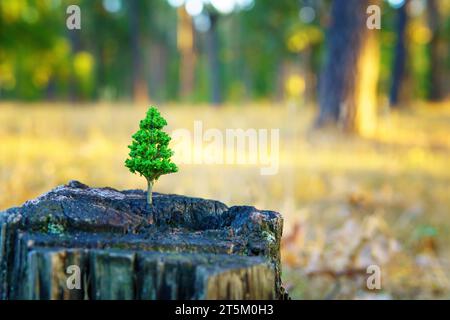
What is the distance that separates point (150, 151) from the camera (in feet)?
8.73

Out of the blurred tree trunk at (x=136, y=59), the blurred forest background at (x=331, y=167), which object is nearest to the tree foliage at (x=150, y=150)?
the blurred forest background at (x=331, y=167)

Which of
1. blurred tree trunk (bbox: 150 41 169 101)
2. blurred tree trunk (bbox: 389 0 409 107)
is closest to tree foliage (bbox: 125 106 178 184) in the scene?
blurred tree trunk (bbox: 389 0 409 107)

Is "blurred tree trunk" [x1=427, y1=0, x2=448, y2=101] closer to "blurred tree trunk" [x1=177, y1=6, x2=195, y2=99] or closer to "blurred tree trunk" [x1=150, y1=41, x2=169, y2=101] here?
"blurred tree trunk" [x1=177, y1=6, x2=195, y2=99]

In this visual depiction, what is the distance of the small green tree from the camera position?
8.70 feet

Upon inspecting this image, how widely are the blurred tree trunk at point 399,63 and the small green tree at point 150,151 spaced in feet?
Result: 52.1

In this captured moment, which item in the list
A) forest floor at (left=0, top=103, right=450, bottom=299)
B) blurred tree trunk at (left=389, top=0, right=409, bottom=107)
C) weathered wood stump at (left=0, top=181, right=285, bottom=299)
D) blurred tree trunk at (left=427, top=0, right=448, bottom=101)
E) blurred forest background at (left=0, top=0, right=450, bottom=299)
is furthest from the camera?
blurred tree trunk at (left=427, top=0, right=448, bottom=101)

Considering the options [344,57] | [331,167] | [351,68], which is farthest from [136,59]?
[331,167]

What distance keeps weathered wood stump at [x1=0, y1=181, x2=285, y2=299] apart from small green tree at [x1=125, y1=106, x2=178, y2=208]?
0.46ft

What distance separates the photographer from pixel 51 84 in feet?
109

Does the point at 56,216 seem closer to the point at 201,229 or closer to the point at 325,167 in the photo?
the point at 201,229

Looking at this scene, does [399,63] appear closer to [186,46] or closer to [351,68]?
[351,68]
